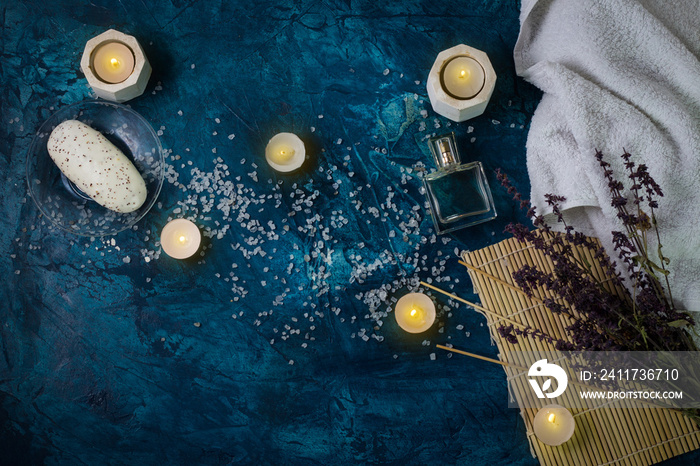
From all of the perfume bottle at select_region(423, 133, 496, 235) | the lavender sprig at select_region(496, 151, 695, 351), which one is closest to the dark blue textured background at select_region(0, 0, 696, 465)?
the perfume bottle at select_region(423, 133, 496, 235)

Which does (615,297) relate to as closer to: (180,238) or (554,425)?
(554,425)

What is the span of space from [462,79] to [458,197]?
27cm

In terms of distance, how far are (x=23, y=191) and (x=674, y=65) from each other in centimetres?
Result: 154

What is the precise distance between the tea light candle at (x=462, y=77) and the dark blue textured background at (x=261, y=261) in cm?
10

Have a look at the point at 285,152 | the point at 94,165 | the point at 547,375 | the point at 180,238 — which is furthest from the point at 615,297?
the point at 94,165

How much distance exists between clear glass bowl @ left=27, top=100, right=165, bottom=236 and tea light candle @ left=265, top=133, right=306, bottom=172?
0.88 ft

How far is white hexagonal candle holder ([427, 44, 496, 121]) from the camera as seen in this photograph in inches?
47.4

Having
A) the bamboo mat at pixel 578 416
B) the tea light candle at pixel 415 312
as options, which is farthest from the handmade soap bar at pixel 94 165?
the bamboo mat at pixel 578 416

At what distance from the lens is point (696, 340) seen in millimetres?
1130

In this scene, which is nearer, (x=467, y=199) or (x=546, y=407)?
(x=546, y=407)

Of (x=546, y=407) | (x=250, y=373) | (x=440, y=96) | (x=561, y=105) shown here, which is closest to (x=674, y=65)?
(x=561, y=105)

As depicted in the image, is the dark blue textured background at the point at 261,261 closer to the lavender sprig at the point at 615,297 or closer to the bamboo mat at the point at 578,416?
the bamboo mat at the point at 578,416

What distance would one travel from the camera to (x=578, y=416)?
1.18 metres

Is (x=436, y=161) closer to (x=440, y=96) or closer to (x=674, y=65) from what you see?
(x=440, y=96)
